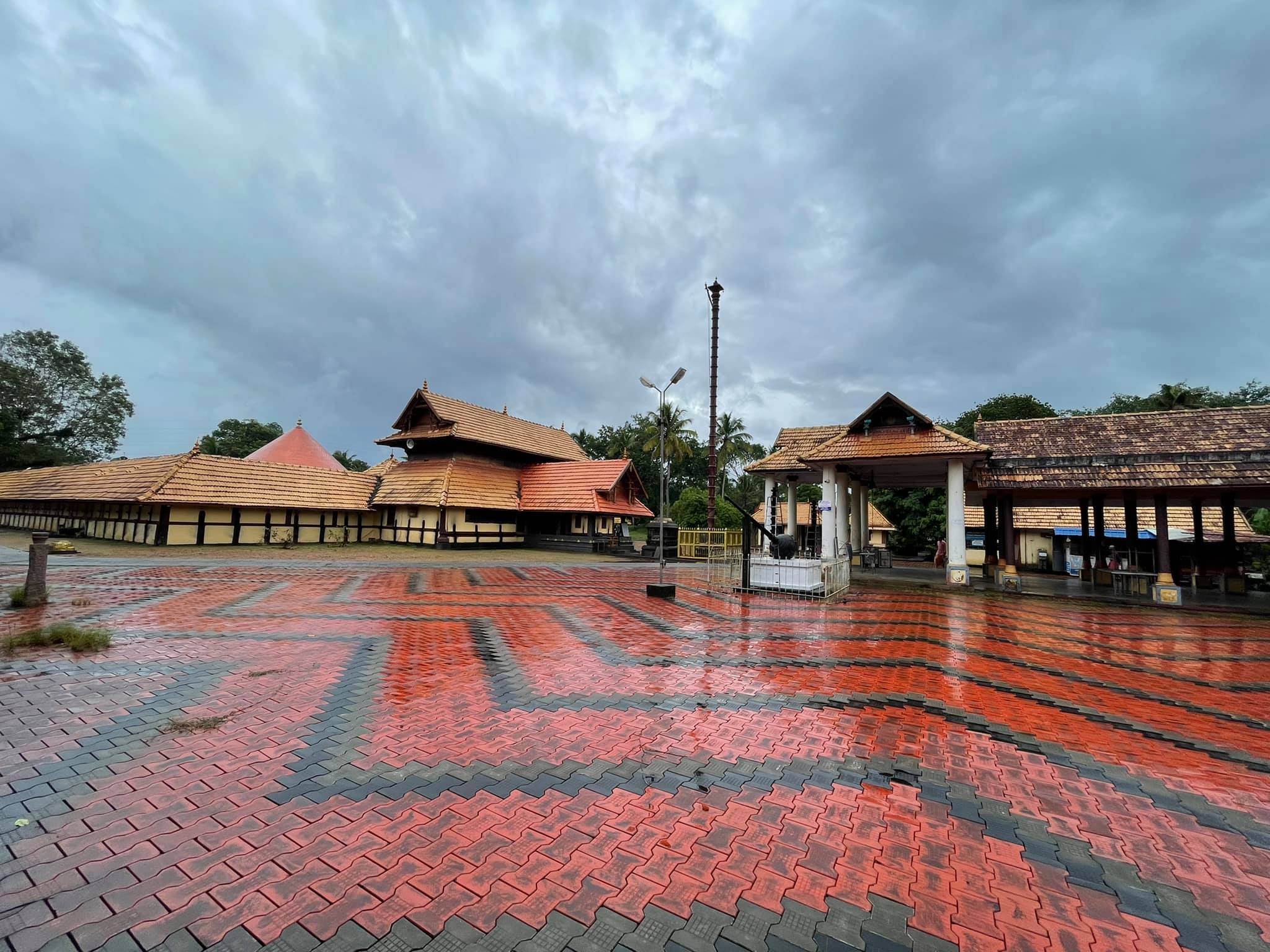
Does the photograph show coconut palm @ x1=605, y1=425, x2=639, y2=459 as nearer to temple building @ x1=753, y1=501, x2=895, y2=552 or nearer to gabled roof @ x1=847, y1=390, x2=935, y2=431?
temple building @ x1=753, y1=501, x2=895, y2=552

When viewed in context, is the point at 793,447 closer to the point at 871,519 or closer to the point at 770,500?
the point at 770,500

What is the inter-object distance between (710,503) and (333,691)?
750 inches

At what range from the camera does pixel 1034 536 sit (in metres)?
30.9

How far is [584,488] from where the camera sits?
29156 millimetres

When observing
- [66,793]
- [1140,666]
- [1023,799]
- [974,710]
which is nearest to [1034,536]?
[1140,666]

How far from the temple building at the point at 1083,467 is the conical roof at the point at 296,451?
102ft

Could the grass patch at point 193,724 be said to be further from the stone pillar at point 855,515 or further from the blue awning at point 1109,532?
the blue awning at point 1109,532

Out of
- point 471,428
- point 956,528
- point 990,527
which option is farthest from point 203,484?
point 990,527

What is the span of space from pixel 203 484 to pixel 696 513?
26830mm

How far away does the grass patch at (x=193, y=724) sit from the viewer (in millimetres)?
4578

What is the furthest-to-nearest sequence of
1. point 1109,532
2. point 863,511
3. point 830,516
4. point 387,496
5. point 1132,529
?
point 387,496 → point 1109,532 → point 863,511 → point 1132,529 → point 830,516

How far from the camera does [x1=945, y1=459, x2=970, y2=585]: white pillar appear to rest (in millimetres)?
16391

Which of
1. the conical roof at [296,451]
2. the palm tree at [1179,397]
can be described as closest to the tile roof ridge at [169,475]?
the conical roof at [296,451]

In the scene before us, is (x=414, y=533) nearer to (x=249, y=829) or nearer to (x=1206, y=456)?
(x=249, y=829)
